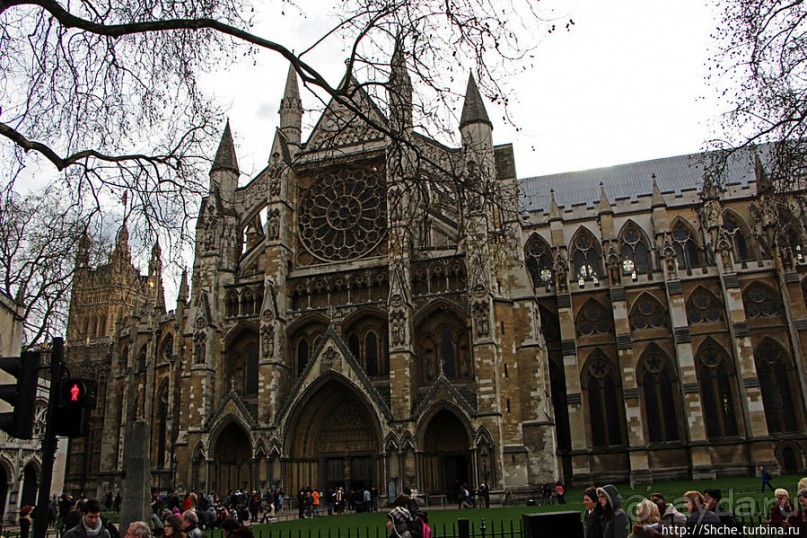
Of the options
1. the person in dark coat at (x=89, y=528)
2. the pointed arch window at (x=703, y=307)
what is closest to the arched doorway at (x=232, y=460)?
the person in dark coat at (x=89, y=528)

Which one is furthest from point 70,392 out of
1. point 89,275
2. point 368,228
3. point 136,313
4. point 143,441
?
point 136,313

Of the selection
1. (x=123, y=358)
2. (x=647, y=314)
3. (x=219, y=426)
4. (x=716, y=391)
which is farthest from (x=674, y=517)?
(x=123, y=358)

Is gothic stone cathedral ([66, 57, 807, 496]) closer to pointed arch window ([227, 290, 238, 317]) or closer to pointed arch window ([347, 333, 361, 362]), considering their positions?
pointed arch window ([227, 290, 238, 317])

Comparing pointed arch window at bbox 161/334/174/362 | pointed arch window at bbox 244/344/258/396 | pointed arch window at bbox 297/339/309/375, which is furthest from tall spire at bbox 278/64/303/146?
pointed arch window at bbox 161/334/174/362

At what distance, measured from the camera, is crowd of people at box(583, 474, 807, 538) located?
21.6 ft

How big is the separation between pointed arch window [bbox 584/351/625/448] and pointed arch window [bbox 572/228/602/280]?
19.7 feet

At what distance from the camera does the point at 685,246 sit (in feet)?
131

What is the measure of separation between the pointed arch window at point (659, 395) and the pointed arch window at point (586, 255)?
260 inches

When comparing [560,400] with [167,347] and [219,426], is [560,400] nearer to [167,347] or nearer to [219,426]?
[219,426]

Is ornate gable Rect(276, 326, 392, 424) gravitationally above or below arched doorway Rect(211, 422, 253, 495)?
above

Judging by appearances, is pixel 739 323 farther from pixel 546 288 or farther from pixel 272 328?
pixel 272 328

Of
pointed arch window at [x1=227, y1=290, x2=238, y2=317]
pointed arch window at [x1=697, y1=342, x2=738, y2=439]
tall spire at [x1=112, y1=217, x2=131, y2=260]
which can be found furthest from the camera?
pointed arch window at [x1=697, y1=342, x2=738, y2=439]

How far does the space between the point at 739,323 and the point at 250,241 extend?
83.4 ft

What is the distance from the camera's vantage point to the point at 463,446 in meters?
27.6
